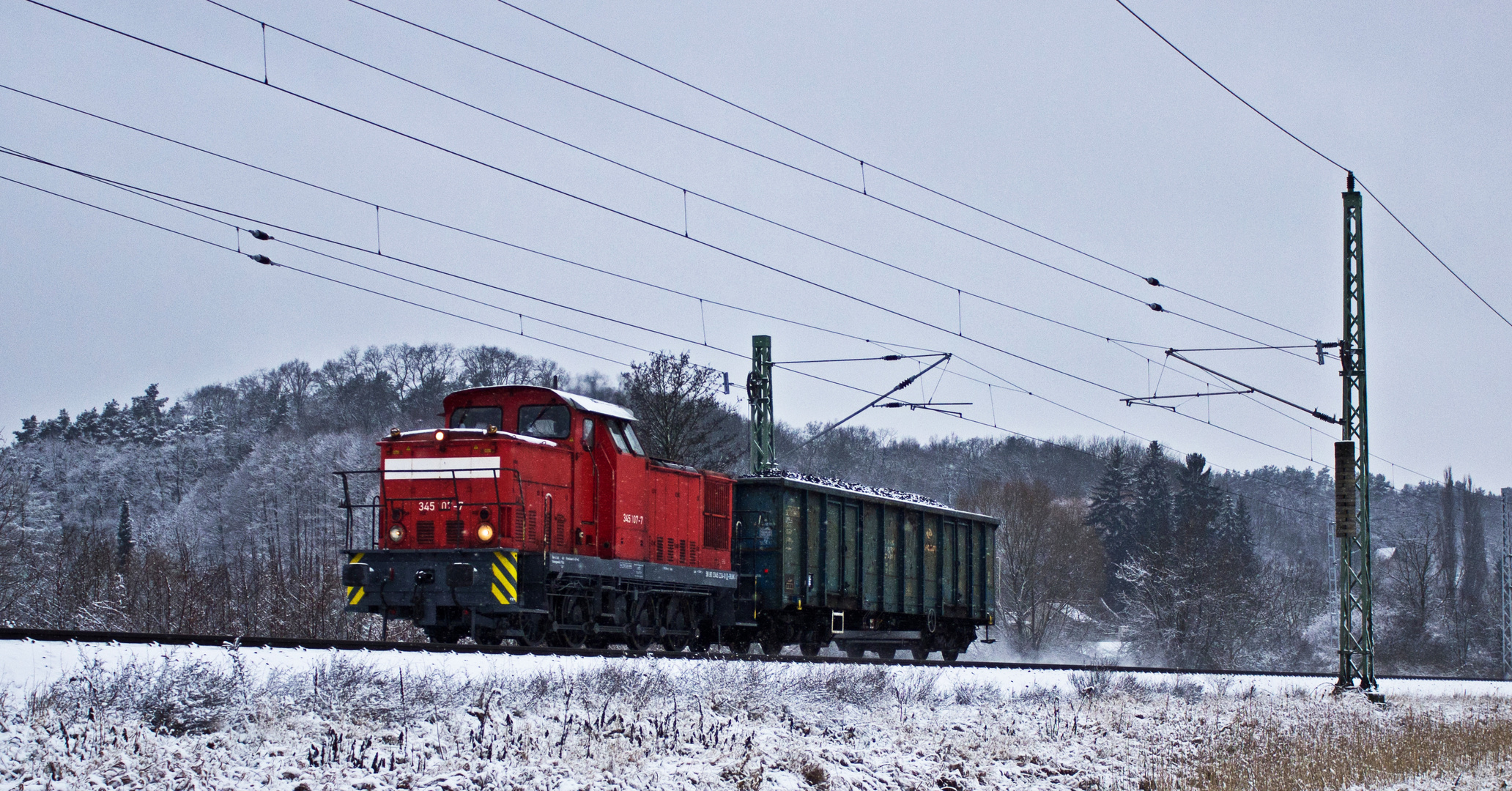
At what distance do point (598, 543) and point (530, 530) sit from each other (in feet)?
4.65

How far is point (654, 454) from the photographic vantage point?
3161 centimetres

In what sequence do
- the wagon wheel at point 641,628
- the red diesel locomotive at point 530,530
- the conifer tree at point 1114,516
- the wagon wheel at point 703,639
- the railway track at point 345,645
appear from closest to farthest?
the railway track at point 345,645 < the red diesel locomotive at point 530,530 < the wagon wheel at point 641,628 < the wagon wheel at point 703,639 < the conifer tree at point 1114,516

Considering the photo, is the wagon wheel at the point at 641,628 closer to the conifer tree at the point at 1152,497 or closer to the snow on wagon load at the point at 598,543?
the snow on wagon load at the point at 598,543

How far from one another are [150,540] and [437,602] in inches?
2123

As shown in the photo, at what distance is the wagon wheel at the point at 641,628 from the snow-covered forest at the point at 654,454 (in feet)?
23.5

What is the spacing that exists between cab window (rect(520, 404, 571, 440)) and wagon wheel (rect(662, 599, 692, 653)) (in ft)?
10.8

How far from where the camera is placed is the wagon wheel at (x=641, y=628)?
17.1 metres

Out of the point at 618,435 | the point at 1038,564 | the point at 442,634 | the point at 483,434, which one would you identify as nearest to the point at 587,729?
the point at 483,434

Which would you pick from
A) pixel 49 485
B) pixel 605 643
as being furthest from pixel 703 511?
pixel 49 485

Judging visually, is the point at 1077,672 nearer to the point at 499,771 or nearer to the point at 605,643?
the point at 605,643

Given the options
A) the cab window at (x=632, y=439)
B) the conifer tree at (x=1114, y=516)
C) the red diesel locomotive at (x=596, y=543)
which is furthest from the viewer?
the conifer tree at (x=1114, y=516)

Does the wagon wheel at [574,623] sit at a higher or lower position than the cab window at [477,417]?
lower

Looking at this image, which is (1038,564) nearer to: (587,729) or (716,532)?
(716,532)

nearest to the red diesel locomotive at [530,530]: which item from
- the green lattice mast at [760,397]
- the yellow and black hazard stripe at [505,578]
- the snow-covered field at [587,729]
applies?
the yellow and black hazard stripe at [505,578]
